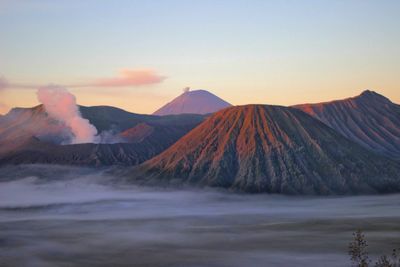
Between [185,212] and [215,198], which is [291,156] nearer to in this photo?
[215,198]

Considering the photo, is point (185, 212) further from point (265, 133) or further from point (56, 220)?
point (265, 133)

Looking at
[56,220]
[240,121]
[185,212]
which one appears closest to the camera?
[56,220]

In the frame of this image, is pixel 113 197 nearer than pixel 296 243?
No

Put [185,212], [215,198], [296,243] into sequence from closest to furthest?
[296,243], [185,212], [215,198]

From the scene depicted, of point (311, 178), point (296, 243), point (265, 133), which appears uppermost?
point (265, 133)

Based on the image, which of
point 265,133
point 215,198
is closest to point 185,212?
point 215,198

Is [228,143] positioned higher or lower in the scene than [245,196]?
→ higher
